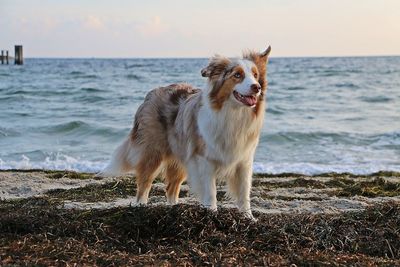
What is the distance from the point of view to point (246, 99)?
5125 mm

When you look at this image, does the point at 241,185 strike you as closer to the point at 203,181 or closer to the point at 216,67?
the point at 203,181

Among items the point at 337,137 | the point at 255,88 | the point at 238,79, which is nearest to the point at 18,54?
the point at 337,137

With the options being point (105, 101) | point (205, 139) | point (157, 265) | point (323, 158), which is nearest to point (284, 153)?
point (323, 158)

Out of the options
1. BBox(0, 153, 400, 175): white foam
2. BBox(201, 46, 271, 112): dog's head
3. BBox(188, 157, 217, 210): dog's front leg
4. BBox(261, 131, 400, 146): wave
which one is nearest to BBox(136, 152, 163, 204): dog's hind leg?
BBox(188, 157, 217, 210): dog's front leg

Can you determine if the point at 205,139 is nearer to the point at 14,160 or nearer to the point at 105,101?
the point at 14,160

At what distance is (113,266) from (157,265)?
288 millimetres

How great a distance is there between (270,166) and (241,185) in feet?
18.2

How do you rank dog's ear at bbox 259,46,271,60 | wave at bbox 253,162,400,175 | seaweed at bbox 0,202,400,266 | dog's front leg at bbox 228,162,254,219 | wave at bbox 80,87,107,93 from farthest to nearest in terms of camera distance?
wave at bbox 80,87,107,93
wave at bbox 253,162,400,175
dog's front leg at bbox 228,162,254,219
dog's ear at bbox 259,46,271,60
seaweed at bbox 0,202,400,266

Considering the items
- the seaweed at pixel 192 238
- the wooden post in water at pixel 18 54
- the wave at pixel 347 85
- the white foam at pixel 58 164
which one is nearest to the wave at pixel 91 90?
the wave at pixel 347 85

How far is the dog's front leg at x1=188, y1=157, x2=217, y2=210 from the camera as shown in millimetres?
5586

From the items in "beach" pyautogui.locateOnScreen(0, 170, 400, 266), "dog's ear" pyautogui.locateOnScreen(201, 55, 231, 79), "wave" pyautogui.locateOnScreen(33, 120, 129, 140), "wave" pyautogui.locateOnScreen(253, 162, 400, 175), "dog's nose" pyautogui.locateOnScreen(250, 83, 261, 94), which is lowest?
"wave" pyautogui.locateOnScreen(33, 120, 129, 140)

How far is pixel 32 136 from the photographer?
14719mm

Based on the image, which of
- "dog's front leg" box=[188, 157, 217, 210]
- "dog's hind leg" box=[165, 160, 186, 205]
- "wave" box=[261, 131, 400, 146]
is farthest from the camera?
"wave" box=[261, 131, 400, 146]

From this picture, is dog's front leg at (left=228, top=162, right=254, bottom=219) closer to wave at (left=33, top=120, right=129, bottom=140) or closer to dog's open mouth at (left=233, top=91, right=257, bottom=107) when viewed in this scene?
dog's open mouth at (left=233, top=91, right=257, bottom=107)
